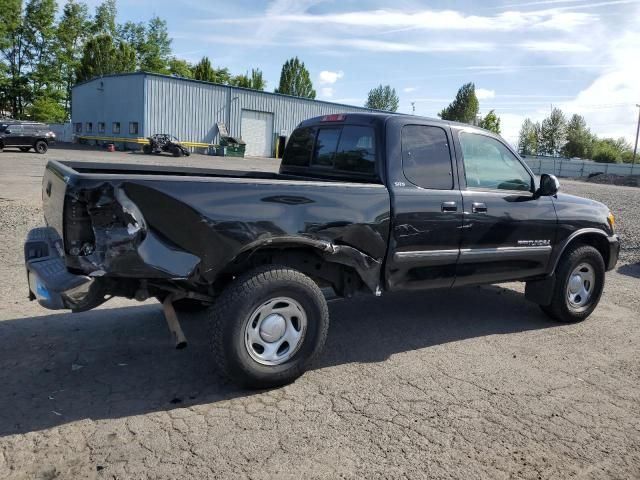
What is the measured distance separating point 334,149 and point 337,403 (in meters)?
2.38

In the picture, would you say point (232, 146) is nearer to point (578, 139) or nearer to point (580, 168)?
point (580, 168)

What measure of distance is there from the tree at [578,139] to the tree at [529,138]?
461 centimetres

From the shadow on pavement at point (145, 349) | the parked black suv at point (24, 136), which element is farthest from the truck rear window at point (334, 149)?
the parked black suv at point (24, 136)

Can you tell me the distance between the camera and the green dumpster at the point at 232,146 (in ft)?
133

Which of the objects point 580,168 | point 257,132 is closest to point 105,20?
point 257,132

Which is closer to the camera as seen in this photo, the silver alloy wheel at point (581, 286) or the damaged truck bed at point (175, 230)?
the damaged truck bed at point (175, 230)

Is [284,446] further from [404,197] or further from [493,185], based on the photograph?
[493,185]

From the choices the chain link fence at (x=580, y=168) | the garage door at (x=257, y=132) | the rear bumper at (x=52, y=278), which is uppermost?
the garage door at (x=257, y=132)

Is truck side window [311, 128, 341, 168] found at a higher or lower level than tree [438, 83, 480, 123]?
lower

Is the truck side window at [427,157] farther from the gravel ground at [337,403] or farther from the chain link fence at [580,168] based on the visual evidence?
the chain link fence at [580,168]

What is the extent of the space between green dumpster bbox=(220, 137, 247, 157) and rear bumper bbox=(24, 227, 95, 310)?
1480 inches

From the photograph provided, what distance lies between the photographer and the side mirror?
515 cm

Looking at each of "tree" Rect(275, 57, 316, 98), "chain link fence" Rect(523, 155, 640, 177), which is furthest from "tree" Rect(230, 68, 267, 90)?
"chain link fence" Rect(523, 155, 640, 177)

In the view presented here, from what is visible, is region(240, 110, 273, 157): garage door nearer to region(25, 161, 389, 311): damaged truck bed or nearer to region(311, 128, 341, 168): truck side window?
region(311, 128, 341, 168): truck side window
